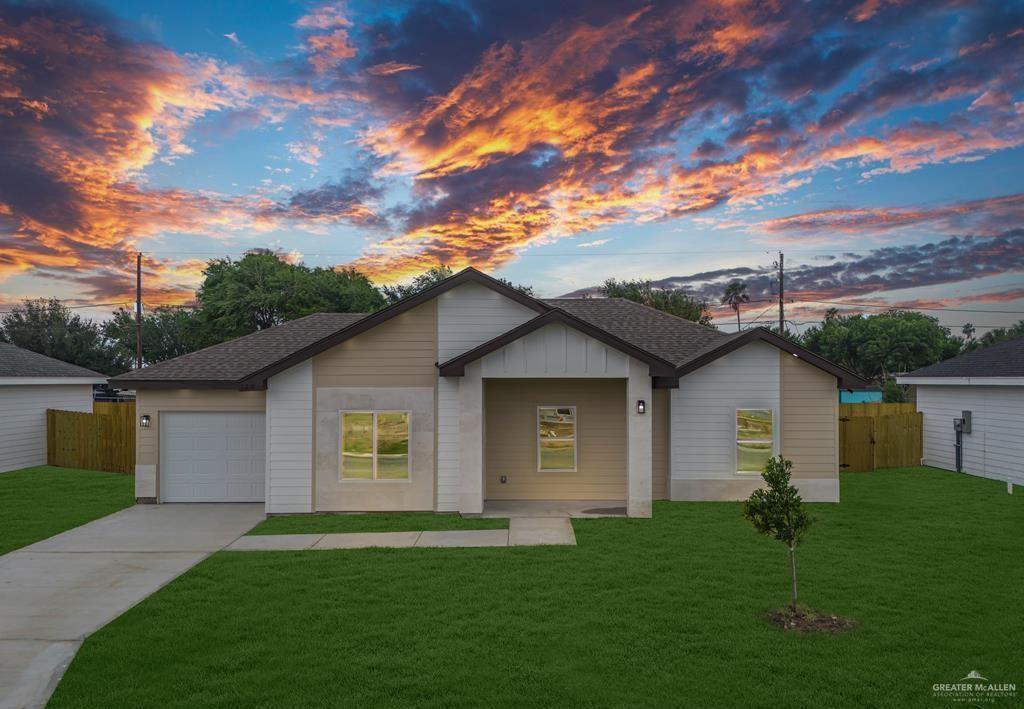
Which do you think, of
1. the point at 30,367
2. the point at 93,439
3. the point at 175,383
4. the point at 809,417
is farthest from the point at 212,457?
the point at 809,417

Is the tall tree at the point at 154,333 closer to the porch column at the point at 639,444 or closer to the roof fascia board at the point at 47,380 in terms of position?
the roof fascia board at the point at 47,380

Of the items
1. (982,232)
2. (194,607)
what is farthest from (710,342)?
(982,232)

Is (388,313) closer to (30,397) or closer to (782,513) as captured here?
(782,513)

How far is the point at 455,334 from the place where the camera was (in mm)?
13406

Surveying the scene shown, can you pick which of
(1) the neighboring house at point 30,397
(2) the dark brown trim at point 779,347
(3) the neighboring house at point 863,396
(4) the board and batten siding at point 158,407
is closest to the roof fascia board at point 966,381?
(2) the dark brown trim at point 779,347

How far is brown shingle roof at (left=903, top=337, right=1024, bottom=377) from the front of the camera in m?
17.3

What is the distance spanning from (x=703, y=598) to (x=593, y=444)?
7049 mm

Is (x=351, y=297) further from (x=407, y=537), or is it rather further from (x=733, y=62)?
(x=407, y=537)

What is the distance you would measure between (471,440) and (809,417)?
851cm

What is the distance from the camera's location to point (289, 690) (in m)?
5.41

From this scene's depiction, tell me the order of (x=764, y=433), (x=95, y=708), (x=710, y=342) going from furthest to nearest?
(x=710, y=342) → (x=764, y=433) → (x=95, y=708)

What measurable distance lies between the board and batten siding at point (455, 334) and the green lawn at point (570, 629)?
9.81 feet

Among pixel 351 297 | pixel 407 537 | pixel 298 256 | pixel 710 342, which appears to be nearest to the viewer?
pixel 407 537

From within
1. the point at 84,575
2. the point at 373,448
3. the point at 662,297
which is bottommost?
the point at 84,575
